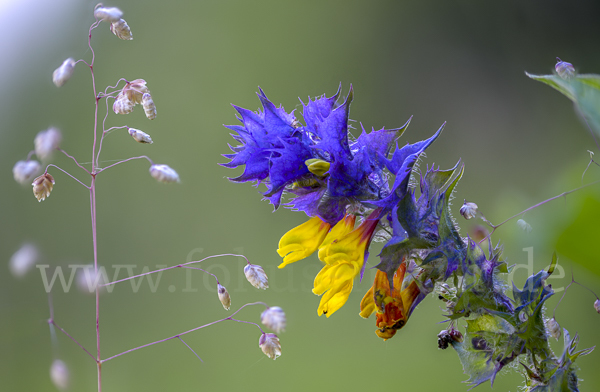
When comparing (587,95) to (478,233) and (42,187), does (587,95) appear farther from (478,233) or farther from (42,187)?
(42,187)

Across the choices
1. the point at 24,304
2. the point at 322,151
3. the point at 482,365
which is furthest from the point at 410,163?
the point at 24,304

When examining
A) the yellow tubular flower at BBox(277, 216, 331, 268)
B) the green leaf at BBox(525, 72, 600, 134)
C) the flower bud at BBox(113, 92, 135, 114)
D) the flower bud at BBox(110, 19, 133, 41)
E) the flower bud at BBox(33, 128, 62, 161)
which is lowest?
the yellow tubular flower at BBox(277, 216, 331, 268)

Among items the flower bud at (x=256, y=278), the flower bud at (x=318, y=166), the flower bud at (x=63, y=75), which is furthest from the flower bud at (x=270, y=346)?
the flower bud at (x=63, y=75)

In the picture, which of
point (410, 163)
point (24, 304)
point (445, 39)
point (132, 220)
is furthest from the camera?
point (445, 39)

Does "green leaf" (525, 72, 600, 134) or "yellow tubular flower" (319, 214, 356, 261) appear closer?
"green leaf" (525, 72, 600, 134)

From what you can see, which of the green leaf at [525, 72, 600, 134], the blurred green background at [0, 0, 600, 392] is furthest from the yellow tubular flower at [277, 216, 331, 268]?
the blurred green background at [0, 0, 600, 392]

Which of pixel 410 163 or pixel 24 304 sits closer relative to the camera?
pixel 410 163

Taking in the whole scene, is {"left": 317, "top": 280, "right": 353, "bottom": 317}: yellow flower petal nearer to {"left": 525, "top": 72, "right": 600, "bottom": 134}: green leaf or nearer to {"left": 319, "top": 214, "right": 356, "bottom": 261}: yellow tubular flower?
{"left": 319, "top": 214, "right": 356, "bottom": 261}: yellow tubular flower

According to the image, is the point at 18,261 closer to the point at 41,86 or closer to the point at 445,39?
the point at 41,86

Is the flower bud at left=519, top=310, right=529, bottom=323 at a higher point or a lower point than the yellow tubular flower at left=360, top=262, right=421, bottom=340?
higher
